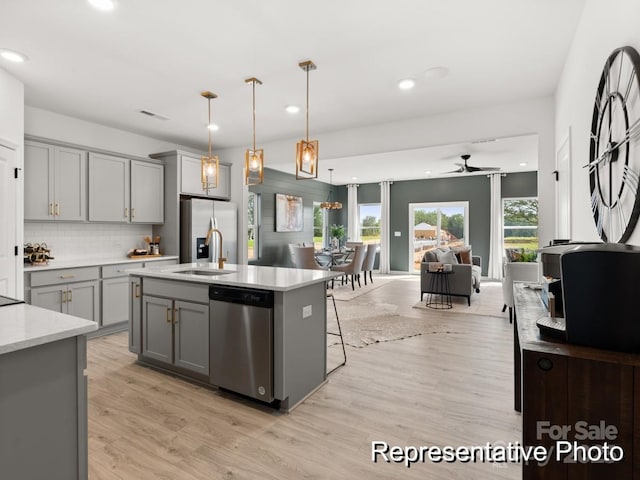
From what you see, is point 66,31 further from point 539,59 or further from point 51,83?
point 539,59

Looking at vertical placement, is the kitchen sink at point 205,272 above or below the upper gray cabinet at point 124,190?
below

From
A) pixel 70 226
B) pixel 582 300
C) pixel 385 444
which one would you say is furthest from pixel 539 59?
pixel 70 226

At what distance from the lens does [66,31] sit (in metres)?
2.66

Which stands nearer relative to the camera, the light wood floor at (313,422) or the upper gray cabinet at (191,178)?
the light wood floor at (313,422)

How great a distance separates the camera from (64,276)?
398cm

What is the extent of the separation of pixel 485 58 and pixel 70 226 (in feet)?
16.8

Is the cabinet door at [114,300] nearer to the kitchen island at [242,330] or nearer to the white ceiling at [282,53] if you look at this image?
the kitchen island at [242,330]

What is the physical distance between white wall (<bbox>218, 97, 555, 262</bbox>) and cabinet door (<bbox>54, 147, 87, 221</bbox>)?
285 centimetres

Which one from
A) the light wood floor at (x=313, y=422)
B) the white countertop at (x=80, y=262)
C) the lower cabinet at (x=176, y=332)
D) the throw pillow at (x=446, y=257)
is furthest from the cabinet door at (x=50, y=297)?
the throw pillow at (x=446, y=257)

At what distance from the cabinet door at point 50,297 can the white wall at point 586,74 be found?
4.88m

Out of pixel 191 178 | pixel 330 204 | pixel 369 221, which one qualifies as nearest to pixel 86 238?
pixel 191 178

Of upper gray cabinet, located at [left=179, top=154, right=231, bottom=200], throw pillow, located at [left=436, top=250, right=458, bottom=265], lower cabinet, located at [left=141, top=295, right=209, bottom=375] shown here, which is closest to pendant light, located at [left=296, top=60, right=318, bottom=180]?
lower cabinet, located at [left=141, top=295, right=209, bottom=375]

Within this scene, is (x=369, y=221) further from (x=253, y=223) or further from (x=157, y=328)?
(x=157, y=328)

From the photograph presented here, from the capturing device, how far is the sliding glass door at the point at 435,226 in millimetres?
9539
